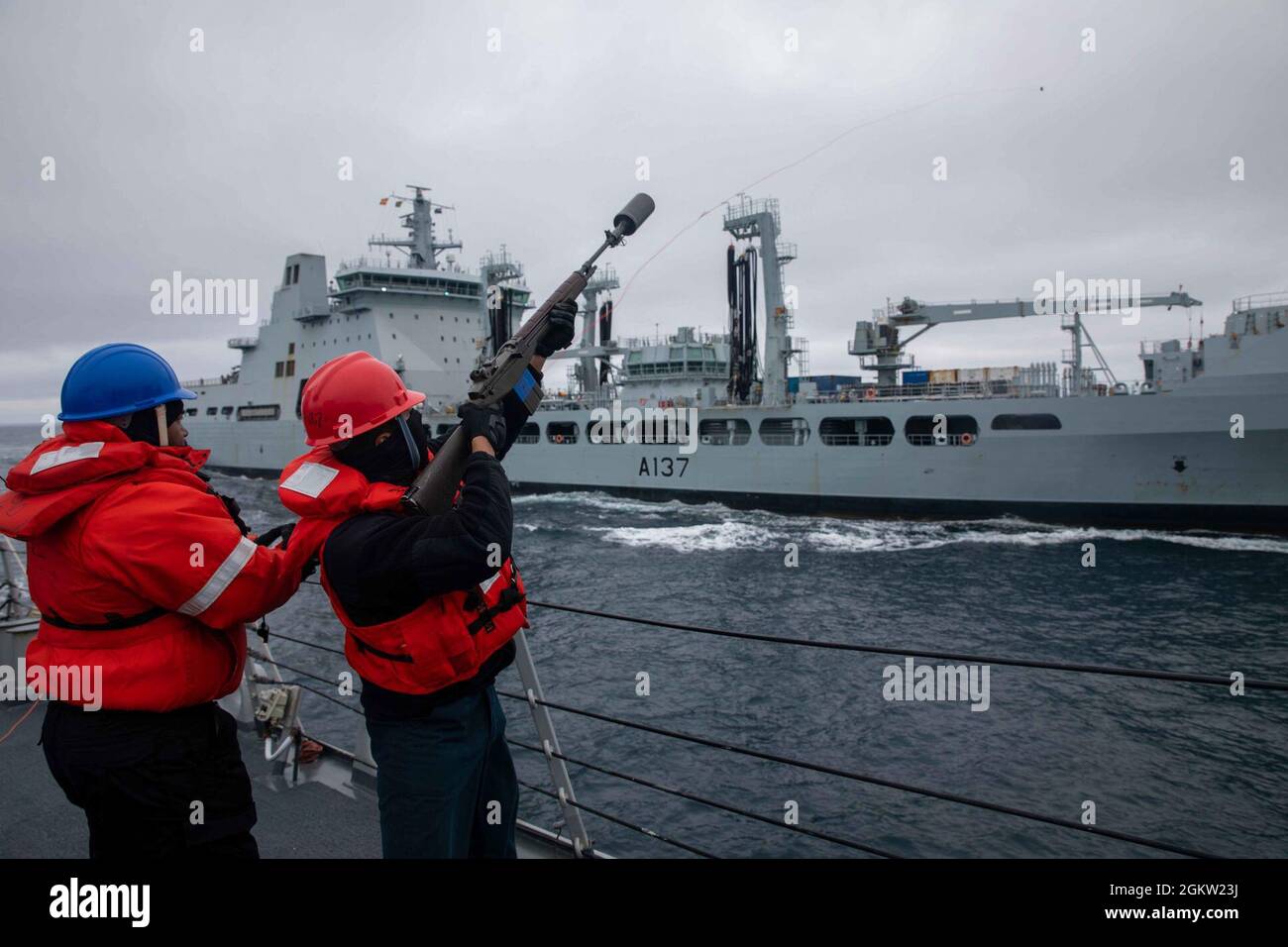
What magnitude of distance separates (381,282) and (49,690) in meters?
31.6

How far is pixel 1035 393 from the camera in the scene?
20.7m

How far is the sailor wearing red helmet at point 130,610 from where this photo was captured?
174cm

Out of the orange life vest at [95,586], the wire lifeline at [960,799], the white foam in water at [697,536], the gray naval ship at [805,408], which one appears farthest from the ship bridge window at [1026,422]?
the orange life vest at [95,586]

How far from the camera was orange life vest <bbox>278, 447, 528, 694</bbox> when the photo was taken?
1.86 meters

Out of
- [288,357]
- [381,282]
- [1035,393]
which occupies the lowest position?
[1035,393]

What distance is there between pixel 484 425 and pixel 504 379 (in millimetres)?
490

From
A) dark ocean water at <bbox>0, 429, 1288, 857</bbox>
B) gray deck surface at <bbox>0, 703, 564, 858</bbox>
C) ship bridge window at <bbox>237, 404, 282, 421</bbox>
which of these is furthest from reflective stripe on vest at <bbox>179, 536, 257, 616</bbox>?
ship bridge window at <bbox>237, 404, 282, 421</bbox>

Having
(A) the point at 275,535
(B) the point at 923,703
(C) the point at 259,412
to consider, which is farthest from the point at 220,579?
(C) the point at 259,412

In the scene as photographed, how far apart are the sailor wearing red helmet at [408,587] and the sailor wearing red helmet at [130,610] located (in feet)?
0.67

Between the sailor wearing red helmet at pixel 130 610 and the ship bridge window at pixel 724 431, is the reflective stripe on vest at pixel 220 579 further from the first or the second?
the ship bridge window at pixel 724 431

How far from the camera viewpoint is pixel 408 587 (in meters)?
1.79
